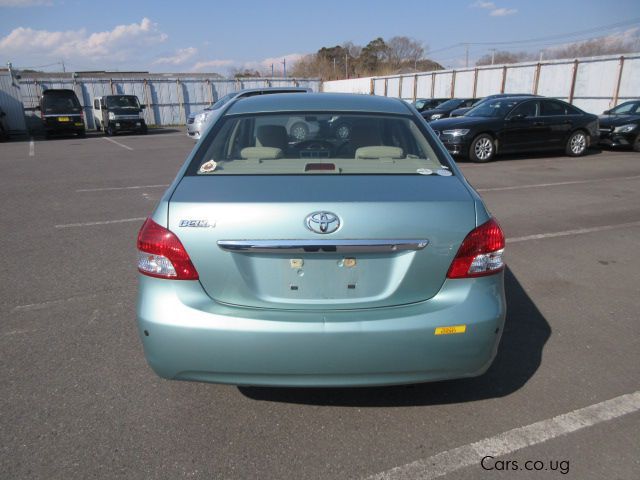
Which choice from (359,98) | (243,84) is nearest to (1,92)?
(243,84)

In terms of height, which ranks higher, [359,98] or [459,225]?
[359,98]

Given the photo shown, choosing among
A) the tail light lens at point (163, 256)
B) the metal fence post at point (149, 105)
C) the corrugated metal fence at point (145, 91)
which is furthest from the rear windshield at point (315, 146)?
the metal fence post at point (149, 105)

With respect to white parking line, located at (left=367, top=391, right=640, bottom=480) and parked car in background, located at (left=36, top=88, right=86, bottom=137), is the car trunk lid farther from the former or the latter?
parked car in background, located at (left=36, top=88, right=86, bottom=137)

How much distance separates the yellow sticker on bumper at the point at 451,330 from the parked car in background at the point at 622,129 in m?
14.6

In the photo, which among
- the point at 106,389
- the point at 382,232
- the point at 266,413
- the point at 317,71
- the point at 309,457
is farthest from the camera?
the point at 317,71

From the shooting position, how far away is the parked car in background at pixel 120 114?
75.2ft

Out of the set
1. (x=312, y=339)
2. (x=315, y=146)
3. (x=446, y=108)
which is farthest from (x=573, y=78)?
(x=312, y=339)

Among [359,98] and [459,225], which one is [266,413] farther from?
[359,98]

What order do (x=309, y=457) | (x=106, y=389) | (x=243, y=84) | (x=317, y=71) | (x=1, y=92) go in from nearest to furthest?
1. (x=309, y=457)
2. (x=106, y=389)
3. (x=1, y=92)
4. (x=243, y=84)
5. (x=317, y=71)

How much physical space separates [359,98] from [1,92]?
27.5 m

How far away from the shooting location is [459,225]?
221 centimetres

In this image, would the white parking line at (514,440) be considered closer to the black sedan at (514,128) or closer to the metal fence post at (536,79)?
the black sedan at (514,128)

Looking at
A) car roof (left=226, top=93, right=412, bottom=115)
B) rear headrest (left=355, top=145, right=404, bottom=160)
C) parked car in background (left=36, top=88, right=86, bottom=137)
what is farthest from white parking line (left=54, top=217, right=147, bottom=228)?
parked car in background (left=36, top=88, right=86, bottom=137)

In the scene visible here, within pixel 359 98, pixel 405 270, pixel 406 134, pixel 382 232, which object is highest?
pixel 359 98
